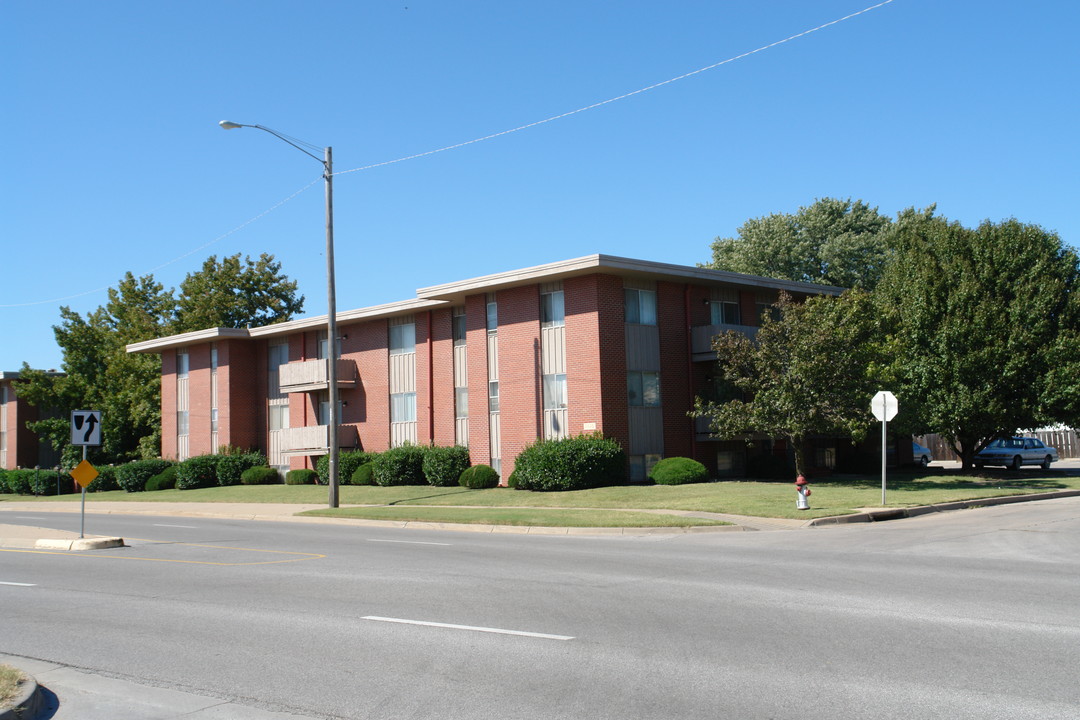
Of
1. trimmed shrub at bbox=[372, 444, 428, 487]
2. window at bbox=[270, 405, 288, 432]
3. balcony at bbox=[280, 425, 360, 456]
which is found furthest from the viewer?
window at bbox=[270, 405, 288, 432]

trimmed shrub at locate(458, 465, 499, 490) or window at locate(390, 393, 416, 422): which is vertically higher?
window at locate(390, 393, 416, 422)

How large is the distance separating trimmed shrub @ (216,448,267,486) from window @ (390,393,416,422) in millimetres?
9607

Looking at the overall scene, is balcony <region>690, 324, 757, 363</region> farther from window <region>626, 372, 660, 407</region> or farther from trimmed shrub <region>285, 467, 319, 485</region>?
trimmed shrub <region>285, 467, 319, 485</region>

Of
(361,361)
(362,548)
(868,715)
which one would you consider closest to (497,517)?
(362,548)

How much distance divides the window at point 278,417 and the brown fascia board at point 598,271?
542 inches

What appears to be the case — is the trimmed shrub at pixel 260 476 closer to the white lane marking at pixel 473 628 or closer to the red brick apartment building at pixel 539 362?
the red brick apartment building at pixel 539 362

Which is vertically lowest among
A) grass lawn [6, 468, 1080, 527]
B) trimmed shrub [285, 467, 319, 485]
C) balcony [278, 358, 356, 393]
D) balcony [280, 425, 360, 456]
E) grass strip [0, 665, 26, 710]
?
grass lawn [6, 468, 1080, 527]

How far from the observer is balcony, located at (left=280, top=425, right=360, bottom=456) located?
40719mm

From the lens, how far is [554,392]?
111 ft

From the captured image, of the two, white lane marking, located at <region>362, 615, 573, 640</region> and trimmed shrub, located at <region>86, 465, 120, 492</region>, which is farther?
trimmed shrub, located at <region>86, 465, 120, 492</region>

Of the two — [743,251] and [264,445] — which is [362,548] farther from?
[743,251]

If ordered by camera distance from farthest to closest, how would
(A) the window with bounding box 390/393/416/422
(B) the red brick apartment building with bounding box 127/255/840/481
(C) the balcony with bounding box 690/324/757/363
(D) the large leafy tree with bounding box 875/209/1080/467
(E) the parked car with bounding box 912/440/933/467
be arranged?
1. (E) the parked car with bounding box 912/440/933/467
2. (A) the window with bounding box 390/393/416/422
3. (C) the balcony with bounding box 690/324/757/363
4. (B) the red brick apartment building with bounding box 127/255/840/481
5. (D) the large leafy tree with bounding box 875/209/1080/467

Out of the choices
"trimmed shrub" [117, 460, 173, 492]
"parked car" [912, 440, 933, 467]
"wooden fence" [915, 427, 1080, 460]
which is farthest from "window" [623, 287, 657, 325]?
"wooden fence" [915, 427, 1080, 460]

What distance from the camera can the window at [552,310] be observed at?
3356 centimetres
